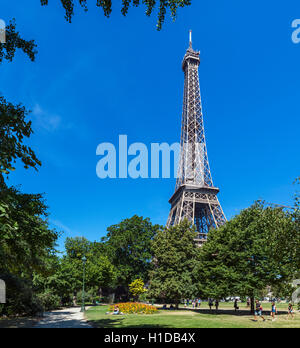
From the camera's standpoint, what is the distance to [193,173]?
2499 inches

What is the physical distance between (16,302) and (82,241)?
39.5 m

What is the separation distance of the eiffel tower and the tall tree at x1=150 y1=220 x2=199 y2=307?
39.1ft

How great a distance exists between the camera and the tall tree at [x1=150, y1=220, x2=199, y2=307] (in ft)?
111

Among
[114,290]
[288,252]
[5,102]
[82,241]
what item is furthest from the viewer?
[82,241]

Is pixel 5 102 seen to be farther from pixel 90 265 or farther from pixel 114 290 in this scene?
pixel 114 290

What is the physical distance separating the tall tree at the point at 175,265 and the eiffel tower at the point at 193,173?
11.9m

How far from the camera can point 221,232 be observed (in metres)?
30.6

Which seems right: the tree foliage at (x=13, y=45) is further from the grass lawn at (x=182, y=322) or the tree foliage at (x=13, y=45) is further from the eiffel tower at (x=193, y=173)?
the eiffel tower at (x=193, y=173)

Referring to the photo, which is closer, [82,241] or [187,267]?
[187,267]

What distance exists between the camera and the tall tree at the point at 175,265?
33.8 m

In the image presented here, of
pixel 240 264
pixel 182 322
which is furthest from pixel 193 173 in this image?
pixel 182 322

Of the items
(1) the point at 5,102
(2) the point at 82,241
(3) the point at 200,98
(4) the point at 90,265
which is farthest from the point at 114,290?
(3) the point at 200,98

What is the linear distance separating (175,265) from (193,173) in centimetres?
3183
